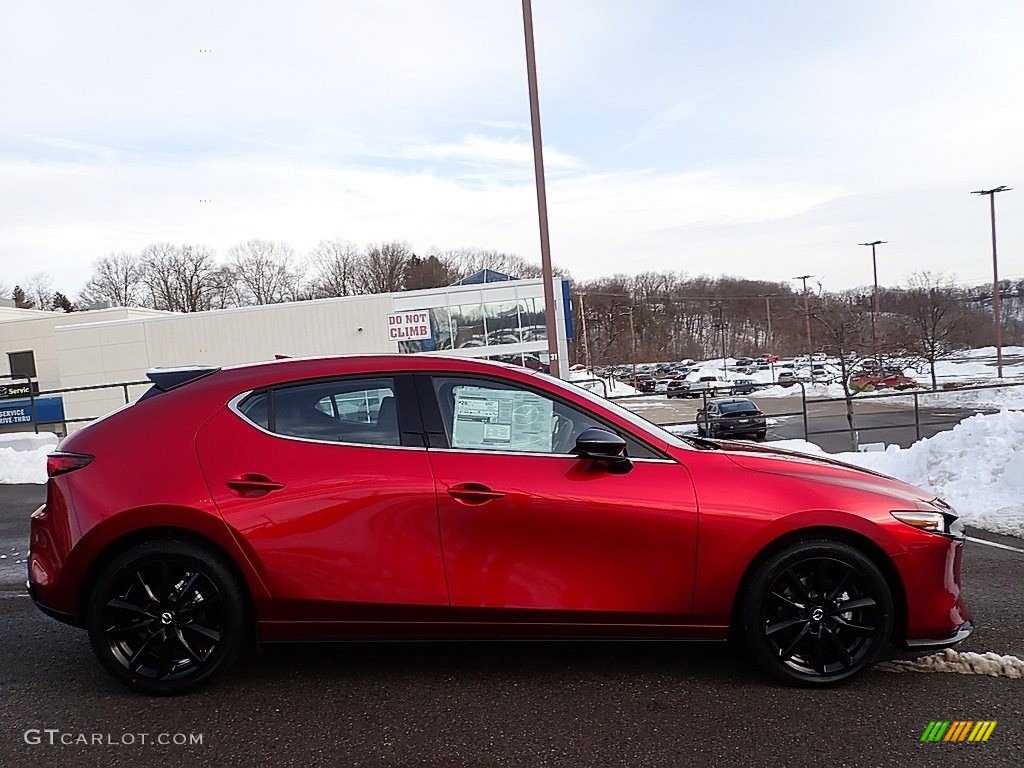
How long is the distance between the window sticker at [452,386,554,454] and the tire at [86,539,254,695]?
1.27m

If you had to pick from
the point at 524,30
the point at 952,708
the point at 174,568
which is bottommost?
the point at 952,708

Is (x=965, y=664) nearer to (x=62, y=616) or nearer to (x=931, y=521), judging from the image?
(x=931, y=521)

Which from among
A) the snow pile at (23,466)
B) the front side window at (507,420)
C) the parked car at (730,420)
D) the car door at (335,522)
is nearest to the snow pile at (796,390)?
the parked car at (730,420)

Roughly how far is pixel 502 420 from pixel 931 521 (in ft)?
6.74

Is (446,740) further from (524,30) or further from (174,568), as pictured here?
(524,30)

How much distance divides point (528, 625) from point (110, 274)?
9560 centimetres

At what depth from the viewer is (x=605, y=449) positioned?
3.63 m

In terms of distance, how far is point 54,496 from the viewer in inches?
149

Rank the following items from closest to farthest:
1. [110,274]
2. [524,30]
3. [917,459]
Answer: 1. [917,459]
2. [524,30]
3. [110,274]

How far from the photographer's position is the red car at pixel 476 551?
3.63m

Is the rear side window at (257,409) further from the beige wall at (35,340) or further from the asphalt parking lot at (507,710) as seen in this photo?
the beige wall at (35,340)

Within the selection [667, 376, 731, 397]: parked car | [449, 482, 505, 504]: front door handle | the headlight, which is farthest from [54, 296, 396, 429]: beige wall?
the headlight

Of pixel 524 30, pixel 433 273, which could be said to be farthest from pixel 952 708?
pixel 433 273

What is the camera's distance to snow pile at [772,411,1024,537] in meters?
7.35
